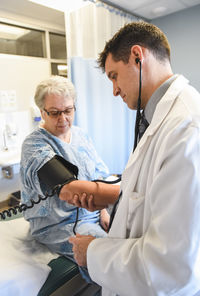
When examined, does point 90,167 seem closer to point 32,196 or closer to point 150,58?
point 32,196

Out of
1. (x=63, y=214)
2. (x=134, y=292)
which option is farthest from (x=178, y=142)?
(x=63, y=214)

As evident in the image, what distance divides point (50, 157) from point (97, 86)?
1421mm

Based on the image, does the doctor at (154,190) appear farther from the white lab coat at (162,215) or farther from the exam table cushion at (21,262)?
the exam table cushion at (21,262)

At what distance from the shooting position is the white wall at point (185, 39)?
7.63 ft

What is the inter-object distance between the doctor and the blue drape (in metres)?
1.27

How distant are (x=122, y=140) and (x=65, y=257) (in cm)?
166

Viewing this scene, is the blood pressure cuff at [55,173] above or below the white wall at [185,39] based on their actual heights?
below

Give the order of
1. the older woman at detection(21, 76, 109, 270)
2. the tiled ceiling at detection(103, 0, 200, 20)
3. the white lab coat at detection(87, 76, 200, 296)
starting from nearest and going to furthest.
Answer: the white lab coat at detection(87, 76, 200, 296), the older woman at detection(21, 76, 109, 270), the tiled ceiling at detection(103, 0, 200, 20)

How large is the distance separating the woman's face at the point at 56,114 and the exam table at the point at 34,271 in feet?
2.04

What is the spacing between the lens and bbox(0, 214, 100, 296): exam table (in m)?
0.86

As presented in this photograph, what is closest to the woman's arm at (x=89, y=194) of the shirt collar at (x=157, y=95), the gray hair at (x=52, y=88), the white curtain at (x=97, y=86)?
the shirt collar at (x=157, y=95)

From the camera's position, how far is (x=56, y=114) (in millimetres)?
1156

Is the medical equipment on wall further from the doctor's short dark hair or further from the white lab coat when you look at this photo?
the doctor's short dark hair

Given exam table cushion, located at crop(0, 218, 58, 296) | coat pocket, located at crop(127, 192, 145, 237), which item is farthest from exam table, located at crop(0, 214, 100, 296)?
coat pocket, located at crop(127, 192, 145, 237)
